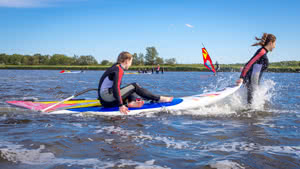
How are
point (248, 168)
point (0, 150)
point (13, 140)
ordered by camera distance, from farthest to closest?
1. point (13, 140)
2. point (0, 150)
3. point (248, 168)

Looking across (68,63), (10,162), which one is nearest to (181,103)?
(10,162)

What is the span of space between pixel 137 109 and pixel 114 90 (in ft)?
3.88

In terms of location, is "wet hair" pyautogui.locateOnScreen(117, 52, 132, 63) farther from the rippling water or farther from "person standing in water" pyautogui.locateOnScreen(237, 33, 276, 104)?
"person standing in water" pyautogui.locateOnScreen(237, 33, 276, 104)

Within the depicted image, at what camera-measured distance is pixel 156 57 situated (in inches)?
6378

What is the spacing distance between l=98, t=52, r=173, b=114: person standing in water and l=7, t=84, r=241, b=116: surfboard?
0.18m

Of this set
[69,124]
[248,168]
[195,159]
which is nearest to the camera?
[248,168]

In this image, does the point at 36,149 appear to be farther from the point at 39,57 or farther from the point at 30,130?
the point at 39,57

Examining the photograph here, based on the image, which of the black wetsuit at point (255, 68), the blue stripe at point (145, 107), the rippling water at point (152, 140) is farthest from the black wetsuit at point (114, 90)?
the black wetsuit at point (255, 68)

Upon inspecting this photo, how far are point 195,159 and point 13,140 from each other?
3.26 m

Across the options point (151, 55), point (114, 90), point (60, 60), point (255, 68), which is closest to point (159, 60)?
point (151, 55)

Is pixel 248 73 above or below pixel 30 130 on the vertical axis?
above

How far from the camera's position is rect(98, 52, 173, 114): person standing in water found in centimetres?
621

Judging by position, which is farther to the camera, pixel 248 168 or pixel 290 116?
pixel 290 116

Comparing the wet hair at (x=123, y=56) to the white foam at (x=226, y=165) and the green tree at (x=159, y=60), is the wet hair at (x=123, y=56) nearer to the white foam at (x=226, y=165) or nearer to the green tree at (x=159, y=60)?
the white foam at (x=226, y=165)
